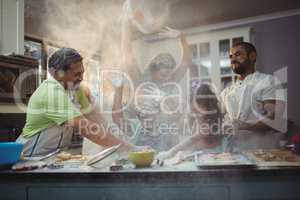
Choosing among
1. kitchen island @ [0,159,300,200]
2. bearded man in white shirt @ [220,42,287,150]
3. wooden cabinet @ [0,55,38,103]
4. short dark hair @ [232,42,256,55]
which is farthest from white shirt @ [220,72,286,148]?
wooden cabinet @ [0,55,38,103]

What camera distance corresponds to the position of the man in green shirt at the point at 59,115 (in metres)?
1.06

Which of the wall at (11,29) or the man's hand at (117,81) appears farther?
the wall at (11,29)

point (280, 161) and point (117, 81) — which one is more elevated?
point (117, 81)

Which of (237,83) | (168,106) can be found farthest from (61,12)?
(237,83)

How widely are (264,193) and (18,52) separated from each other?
4.71ft

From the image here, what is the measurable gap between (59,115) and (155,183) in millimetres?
517

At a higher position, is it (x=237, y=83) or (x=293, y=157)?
(x=237, y=83)

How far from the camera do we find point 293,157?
2.63 ft

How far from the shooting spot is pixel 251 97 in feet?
3.93

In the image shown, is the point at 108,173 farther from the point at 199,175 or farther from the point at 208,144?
the point at 208,144

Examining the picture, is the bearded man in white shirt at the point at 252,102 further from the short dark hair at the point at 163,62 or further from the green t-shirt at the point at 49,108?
the green t-shirt at the point at 49,108

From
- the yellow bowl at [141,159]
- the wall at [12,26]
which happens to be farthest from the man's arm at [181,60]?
the wall at [12,26]

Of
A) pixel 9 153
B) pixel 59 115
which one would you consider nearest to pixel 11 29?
pixel 59 115

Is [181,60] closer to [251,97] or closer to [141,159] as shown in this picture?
[251,97]
